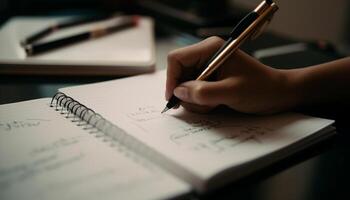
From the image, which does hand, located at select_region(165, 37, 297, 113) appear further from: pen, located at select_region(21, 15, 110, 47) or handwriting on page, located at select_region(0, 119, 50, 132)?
pen, located at select_region(21, 15, 110, 47)

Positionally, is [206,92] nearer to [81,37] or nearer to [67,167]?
[67,167]

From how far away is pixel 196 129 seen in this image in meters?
0.46

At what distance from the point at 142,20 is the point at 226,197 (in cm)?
73

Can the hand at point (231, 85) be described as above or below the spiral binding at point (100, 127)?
above

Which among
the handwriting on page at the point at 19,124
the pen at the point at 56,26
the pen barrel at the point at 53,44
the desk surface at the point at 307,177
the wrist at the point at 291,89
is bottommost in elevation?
the desk surface at the point at 307,177

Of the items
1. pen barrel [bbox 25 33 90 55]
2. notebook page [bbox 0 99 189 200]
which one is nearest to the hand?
notebook page [bbox 0 99 189 200]

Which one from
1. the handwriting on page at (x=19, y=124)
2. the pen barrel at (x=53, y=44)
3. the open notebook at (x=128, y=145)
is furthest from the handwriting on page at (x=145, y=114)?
the pen barrel at (x=53, y=44)

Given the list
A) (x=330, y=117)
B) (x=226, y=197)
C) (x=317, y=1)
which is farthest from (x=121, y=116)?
(x=317, y=1)

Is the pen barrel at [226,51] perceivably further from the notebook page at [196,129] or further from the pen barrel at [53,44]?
the pen barrel at [53,44]

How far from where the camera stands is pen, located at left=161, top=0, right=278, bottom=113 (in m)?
0.50

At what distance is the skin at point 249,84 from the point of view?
1.55 ft

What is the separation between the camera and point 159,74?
0.68m

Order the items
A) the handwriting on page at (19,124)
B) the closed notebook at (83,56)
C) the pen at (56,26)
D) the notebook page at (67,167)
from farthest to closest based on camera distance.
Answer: the pen at (56,26) < the closed notebook at (83,56) < the handwriting on page at (19,124) < the notebook page at (67,167)

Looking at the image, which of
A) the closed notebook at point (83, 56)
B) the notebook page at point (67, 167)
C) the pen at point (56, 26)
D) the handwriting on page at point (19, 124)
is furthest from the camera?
the pen at point (56, 26)
